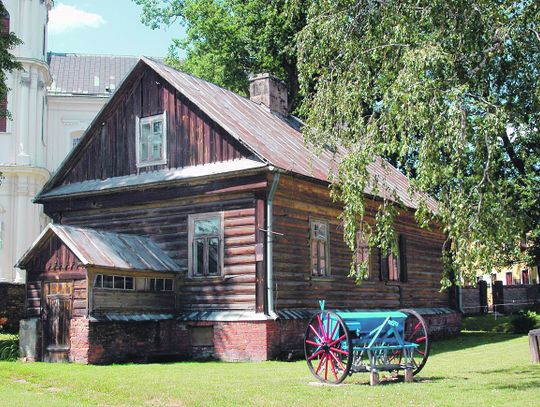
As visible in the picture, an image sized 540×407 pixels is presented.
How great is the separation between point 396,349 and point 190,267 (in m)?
8.05

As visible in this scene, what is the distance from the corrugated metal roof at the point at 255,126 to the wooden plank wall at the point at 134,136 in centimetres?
32

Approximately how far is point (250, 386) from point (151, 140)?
421 inches

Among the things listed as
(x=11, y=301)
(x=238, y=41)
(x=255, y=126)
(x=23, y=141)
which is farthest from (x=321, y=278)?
(x=23, y=141)

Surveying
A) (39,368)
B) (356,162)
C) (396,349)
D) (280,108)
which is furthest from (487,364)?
(280,108)

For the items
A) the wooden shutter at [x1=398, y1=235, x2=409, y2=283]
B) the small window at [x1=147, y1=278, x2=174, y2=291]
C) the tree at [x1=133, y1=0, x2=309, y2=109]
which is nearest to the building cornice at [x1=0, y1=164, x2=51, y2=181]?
the tree at [x1=133, y1=0, x2=309, y2=109]

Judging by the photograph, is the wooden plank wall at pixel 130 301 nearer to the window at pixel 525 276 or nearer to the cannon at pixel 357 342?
the cannon at pixel 357 342

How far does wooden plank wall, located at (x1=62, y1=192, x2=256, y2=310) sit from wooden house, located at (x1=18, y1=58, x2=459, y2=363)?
0.03 metres

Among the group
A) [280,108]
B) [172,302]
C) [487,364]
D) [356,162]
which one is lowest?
[487,364]

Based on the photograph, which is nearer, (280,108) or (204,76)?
(280,108)

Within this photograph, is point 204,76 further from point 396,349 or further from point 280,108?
point 396,349

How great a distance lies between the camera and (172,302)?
19703 millimetres

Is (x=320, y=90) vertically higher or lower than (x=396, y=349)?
higher

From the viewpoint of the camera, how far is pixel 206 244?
64.5ft

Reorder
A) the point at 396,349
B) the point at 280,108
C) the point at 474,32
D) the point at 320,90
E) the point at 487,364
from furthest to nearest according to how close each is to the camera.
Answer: the point at 280,108
the point at 487,364
the point at 320,90
the point at 474,32
the point at 396,349
